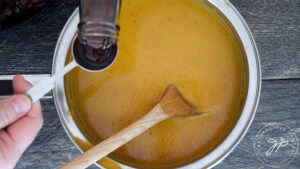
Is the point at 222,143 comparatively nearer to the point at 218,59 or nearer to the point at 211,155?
the point at 211,155

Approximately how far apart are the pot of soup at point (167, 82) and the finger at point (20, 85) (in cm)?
9

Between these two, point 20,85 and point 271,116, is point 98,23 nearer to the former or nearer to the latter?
point 20,85

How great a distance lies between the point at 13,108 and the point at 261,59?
0.59 meters

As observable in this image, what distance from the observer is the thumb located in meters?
0.58

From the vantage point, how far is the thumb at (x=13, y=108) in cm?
58

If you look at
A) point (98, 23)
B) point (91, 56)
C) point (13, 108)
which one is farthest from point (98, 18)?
point (13, 108)

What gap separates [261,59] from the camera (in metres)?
0.79

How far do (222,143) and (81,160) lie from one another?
0.31m

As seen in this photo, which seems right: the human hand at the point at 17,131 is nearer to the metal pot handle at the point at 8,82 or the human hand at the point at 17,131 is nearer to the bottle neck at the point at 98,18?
the metal pot handle at the point at 8,82

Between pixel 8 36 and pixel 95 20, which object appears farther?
pixel 8 36

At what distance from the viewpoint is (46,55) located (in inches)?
30.1

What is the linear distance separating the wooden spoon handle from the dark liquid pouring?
146 mm

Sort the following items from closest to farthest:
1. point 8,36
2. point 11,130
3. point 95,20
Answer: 1. point 95,20
2. point 11,130
3. point 8,36

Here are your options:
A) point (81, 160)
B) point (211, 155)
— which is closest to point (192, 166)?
point (211, 155)
